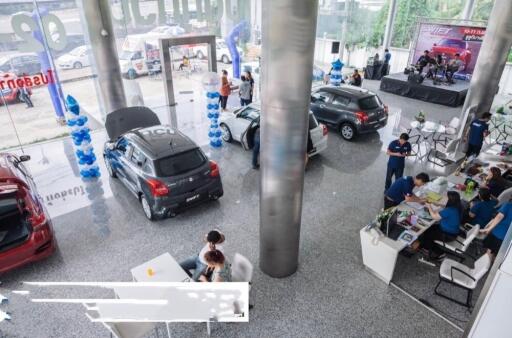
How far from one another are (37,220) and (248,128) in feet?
16.0

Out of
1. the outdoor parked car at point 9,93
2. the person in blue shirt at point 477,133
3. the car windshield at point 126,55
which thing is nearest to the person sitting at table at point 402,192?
the person in blue shirt at point 477,133

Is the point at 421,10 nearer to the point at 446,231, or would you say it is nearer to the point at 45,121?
the point at 446,231

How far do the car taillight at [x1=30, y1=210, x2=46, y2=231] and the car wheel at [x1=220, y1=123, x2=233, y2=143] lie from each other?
539 centimetres

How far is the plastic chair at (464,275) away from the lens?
4.34 m

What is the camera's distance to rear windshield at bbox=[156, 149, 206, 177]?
5.93 m

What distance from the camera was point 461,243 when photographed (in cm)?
511

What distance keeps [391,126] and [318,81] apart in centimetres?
543

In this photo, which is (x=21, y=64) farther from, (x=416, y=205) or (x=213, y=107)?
(x=416, y=205)

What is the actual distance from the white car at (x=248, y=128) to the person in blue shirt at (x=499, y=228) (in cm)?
420

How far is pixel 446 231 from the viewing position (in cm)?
504

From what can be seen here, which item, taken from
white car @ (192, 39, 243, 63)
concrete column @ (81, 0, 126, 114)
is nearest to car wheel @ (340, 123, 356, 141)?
white car @ (192, 39, 243, 63)

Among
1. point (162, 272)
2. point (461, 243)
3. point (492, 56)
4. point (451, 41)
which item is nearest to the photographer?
point (162, 272)

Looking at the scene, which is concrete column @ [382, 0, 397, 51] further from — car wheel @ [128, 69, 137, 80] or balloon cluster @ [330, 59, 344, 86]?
car wheel @ [128, 69, 137, 80]

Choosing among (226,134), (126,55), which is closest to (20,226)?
(226,134)
